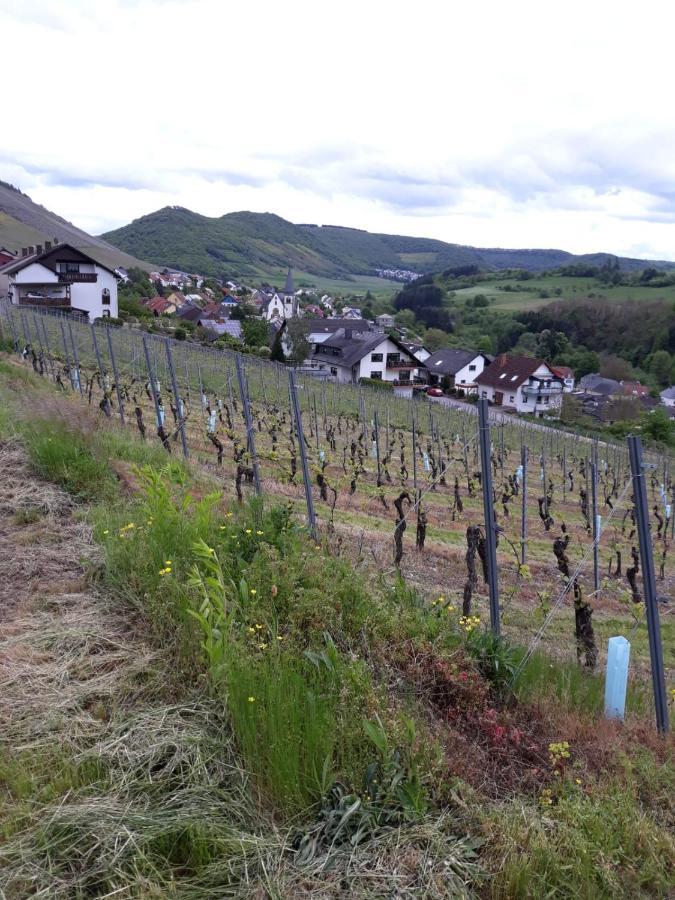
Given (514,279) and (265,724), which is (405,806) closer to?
(265,724)

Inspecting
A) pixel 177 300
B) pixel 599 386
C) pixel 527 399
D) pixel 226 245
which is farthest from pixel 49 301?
pixel 226 245

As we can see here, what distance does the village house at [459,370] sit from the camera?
2191 inches

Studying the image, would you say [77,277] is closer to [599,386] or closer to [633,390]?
[599,386]

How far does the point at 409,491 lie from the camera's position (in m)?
13.3

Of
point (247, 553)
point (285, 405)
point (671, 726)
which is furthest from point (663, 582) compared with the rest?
point (285, 405)

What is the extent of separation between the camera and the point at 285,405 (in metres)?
24.7

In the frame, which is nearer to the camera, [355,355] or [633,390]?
[355,355]

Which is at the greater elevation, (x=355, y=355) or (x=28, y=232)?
(x=28, y=232)

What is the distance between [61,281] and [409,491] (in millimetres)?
39482

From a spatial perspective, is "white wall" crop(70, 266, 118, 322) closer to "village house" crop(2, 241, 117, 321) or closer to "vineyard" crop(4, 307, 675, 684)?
"village house" crop(2, 241, 117, 321)

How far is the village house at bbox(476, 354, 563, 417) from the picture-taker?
5245 cm

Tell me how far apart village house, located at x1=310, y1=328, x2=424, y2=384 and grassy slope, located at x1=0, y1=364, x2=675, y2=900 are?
43.7 meters

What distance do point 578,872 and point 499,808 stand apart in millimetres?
341

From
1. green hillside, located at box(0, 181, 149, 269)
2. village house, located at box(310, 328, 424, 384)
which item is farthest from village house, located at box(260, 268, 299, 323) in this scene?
village house, located at box(310, 328, 424, 384)
